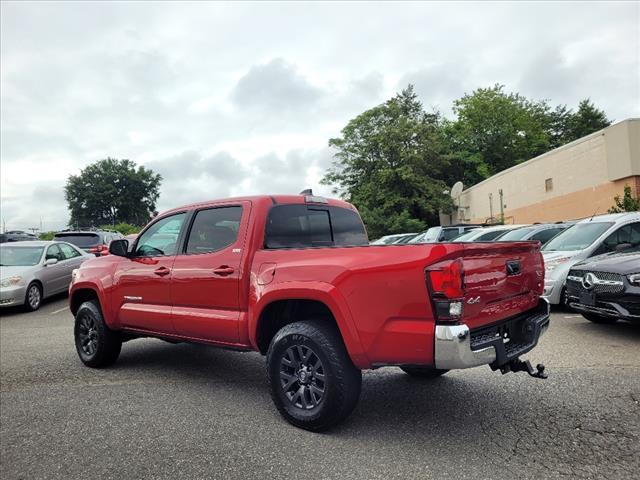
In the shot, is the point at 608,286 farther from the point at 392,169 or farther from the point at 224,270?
the point at 392,169

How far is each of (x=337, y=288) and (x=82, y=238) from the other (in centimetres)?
1465

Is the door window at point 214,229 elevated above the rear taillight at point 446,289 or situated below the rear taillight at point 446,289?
above

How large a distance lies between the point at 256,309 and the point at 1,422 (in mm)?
2407

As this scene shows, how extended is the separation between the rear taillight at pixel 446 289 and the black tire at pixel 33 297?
10.5 metres

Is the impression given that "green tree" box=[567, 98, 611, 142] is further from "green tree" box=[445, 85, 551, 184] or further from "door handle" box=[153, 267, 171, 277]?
"door handle" box=[153, 267, 171, 277]

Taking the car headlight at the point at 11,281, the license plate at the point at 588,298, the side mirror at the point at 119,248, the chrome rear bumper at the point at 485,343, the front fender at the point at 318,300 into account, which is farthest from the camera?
the car headlight at the point at 11,281

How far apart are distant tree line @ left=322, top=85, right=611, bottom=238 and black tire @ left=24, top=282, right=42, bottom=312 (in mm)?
29916

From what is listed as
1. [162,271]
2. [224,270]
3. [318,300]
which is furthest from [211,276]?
[318,300]

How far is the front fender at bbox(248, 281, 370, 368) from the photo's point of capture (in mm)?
3512

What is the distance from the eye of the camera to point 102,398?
478 centimetres

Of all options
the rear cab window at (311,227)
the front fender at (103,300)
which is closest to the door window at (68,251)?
the front fender at (103,300)

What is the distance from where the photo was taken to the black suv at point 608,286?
601cm

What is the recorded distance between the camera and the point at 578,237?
9117mm

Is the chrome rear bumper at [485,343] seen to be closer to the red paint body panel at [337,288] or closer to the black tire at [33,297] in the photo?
the red paint body panel at [337,288]
